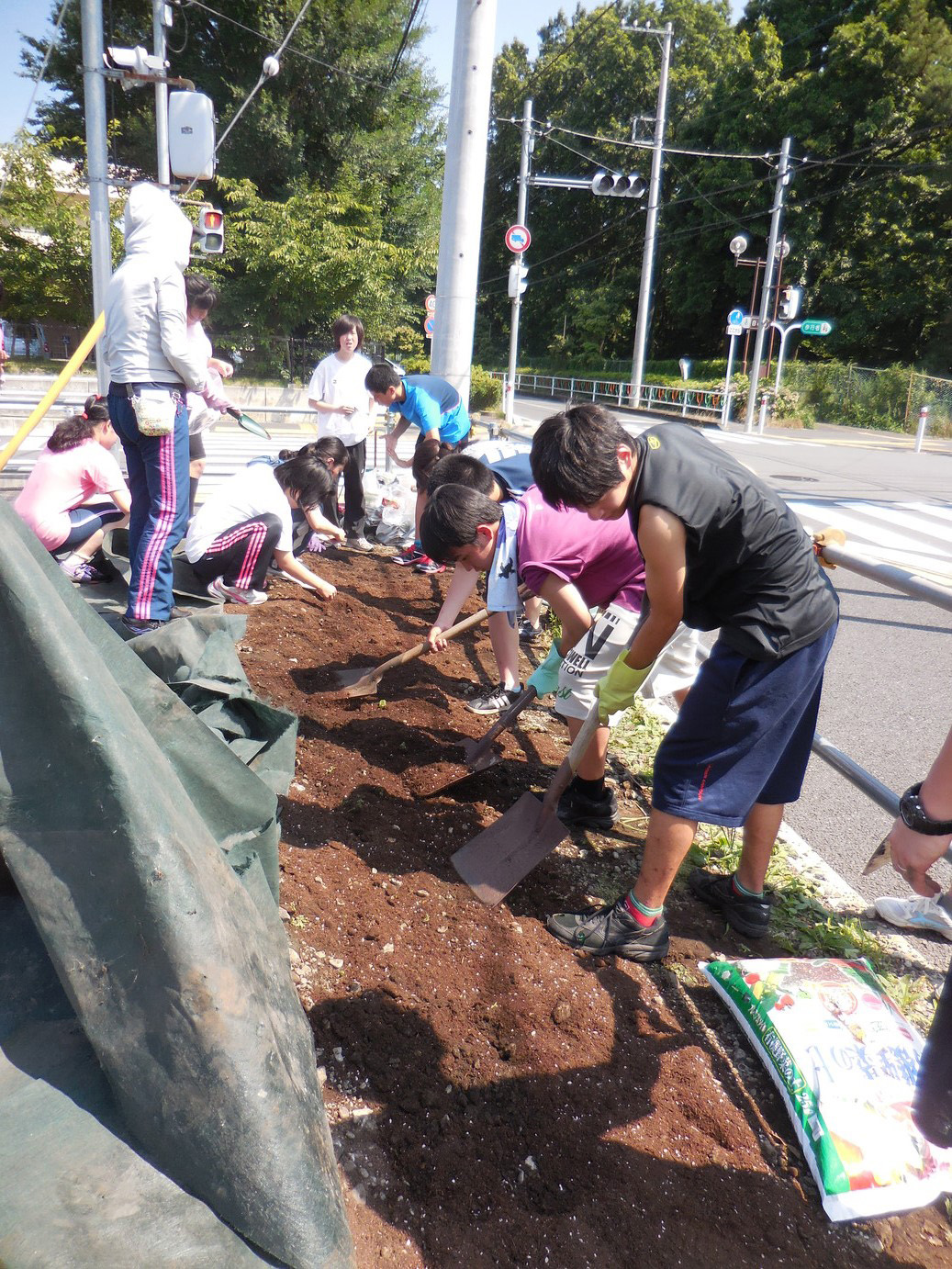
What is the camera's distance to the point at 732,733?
2129mm

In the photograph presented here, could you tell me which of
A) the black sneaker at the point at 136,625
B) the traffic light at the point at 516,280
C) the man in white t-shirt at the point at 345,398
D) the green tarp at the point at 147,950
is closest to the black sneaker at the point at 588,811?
the green tarp at the point at 147,950

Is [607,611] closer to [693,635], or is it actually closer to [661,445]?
[693,635]

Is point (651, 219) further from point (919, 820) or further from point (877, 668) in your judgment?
point (919, 820)

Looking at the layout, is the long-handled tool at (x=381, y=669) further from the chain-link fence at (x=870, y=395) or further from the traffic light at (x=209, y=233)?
the chain-link fence at (x=870, y=395)

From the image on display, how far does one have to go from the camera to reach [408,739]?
3.59m

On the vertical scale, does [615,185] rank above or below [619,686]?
above

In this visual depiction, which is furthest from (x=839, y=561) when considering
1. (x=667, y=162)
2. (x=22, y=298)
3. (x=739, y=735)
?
(x=667, y=162)

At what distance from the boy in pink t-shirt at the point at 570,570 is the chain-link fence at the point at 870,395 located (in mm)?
24688

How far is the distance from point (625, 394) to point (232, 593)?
2915cm

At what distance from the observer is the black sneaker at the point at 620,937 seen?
92.0 inches

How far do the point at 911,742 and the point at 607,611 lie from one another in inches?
75.0

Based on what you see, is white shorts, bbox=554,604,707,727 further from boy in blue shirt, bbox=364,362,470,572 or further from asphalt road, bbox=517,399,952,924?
boy in blue shirt, bbox=364,362,470,572

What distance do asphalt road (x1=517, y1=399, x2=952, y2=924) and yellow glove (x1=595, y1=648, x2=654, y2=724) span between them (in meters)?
1.14

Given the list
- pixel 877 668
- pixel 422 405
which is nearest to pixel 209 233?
pixel 422 405
